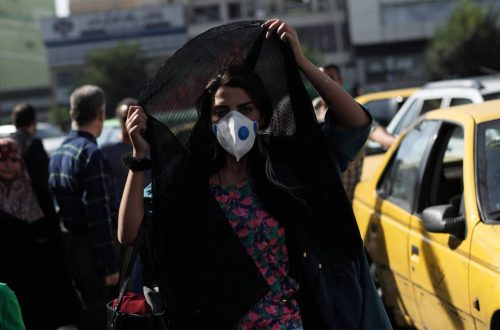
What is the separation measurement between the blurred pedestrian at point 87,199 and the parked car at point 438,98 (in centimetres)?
207

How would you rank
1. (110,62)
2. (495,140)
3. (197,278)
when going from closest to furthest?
(197,278)
(495,140)
(110,62)

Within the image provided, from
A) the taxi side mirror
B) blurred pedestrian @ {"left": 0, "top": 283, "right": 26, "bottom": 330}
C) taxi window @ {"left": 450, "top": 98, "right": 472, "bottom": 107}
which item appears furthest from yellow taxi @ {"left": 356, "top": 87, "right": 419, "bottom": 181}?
blurred pedestrian @ {"left": 0, "top": 283, "right": 26, "bottom": 330}

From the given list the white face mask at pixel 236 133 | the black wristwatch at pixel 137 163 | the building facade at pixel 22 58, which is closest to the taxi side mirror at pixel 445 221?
the white face mask at pixel 236 133

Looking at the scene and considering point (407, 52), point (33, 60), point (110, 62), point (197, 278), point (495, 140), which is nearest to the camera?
point (197, 278)

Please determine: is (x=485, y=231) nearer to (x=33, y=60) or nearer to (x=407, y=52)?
(x=407, y=52)

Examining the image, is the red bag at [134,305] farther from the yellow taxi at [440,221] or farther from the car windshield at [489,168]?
the car windshield at [489,168]

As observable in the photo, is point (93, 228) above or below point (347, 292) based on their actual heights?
below

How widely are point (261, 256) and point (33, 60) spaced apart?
342 feet

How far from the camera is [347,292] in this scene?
2703 millimetres

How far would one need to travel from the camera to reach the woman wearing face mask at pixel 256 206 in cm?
264

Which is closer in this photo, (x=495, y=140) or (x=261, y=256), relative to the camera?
(x=261, y=256)

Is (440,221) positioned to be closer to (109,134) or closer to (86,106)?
(86,106)

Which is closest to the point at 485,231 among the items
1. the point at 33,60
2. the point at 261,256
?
the point at 261,256

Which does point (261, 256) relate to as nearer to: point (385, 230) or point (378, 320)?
point (378, 320)
